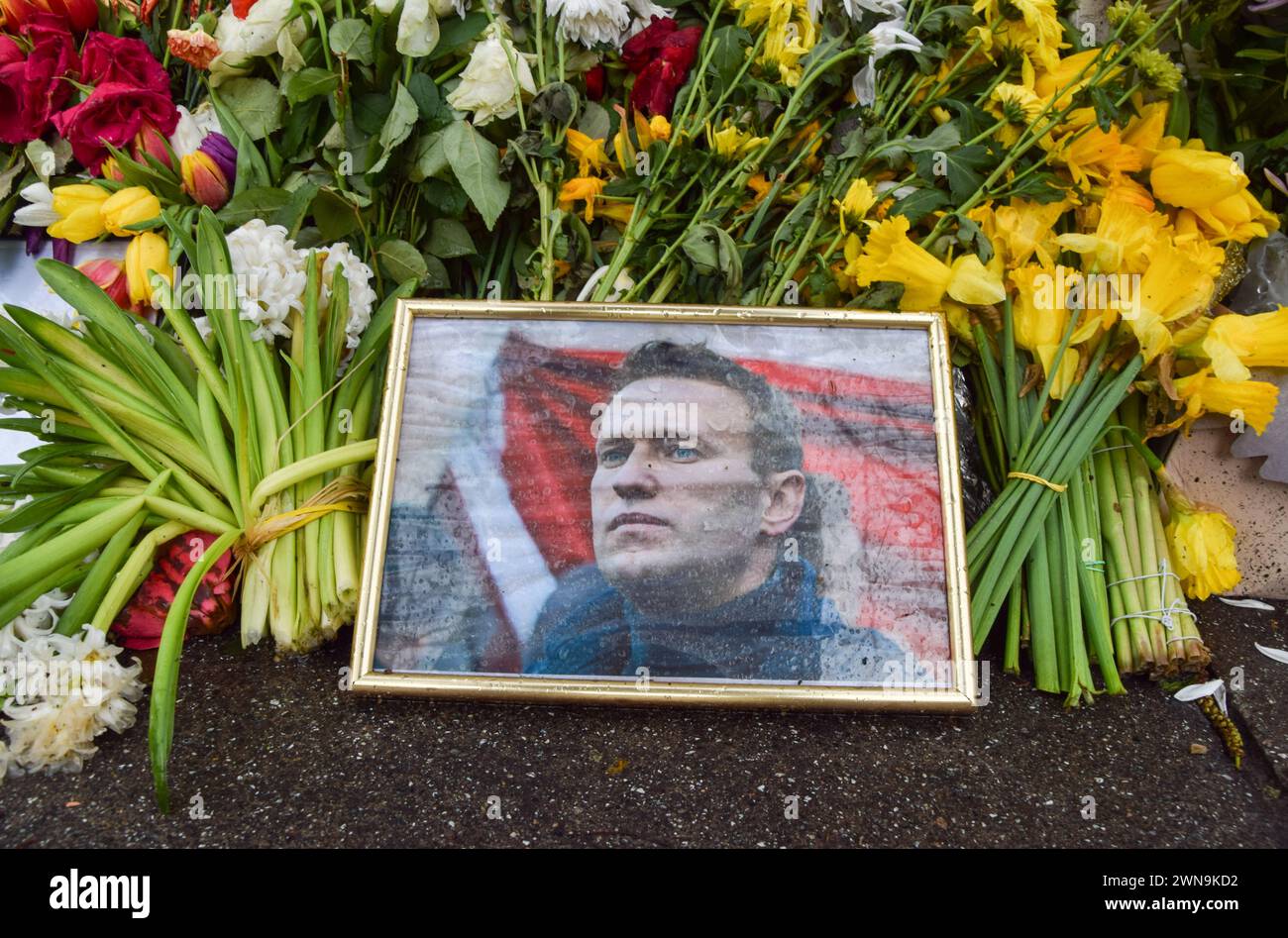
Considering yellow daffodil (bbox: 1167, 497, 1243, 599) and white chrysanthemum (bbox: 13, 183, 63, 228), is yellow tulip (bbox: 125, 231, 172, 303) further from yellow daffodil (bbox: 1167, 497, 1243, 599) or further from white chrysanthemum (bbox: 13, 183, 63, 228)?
yellow daffodil (bbox: 1167, 497, 1243, 599)

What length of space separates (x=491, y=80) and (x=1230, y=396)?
143 centimetres

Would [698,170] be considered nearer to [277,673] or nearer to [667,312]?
[667,312]

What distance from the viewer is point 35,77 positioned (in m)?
1.84

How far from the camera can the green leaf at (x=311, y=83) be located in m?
1.67

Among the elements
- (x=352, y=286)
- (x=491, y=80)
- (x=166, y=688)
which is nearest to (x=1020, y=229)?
(x=491, y=80)

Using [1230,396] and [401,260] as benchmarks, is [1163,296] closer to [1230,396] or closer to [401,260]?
[1230,396]

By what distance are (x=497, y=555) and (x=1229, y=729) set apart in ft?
3.92

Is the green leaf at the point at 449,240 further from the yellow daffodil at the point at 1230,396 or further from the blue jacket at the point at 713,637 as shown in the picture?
the yellow daffodil at the point at 1230,396

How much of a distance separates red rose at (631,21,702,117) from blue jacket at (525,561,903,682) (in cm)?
97

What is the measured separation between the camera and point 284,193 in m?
1.73

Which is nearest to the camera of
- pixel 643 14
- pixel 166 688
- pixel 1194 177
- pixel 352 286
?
pixel 166 688

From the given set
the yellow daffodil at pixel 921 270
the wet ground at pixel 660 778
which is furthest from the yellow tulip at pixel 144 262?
the yellow daffodil at pixel 921 270

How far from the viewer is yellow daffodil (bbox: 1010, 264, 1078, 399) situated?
1.50m

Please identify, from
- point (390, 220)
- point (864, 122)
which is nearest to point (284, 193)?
point (390, 220)
